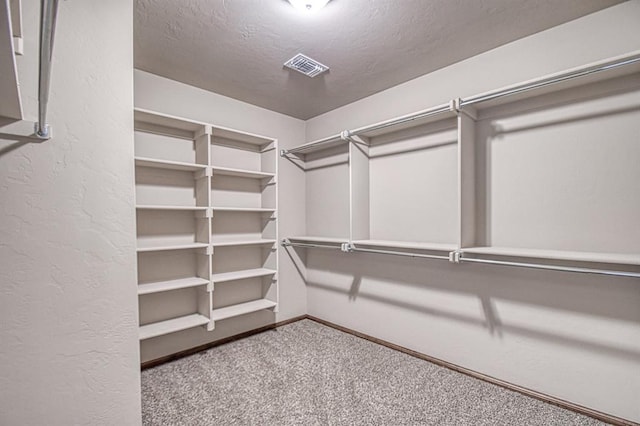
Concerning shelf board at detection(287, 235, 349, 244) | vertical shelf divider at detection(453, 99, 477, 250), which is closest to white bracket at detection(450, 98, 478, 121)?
vertical shelf divider at detection(453, 99, 477, 250)

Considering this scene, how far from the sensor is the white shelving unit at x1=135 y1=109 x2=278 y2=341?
2.39 m

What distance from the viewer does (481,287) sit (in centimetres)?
215

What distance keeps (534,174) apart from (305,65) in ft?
5.99

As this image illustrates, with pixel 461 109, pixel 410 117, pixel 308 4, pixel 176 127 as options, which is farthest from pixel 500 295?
pixel 176 127

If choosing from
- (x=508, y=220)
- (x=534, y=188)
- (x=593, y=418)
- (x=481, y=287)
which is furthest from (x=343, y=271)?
(x=593, y=418)

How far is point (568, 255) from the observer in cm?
164

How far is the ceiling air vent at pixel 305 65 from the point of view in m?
2.22

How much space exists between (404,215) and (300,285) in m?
1.56

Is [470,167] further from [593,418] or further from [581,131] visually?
[593,418]

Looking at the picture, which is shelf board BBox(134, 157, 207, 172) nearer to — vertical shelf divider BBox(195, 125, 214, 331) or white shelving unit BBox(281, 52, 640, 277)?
vertical shelf divider BBox(195, 125, 214, 331)

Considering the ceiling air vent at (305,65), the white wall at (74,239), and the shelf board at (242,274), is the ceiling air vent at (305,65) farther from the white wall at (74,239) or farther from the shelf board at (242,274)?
the shelf board at (242,274)

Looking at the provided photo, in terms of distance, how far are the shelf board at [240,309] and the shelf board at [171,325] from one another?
0.12 metres

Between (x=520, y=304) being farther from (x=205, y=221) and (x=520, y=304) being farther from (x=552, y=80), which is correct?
(x=205, y=221)

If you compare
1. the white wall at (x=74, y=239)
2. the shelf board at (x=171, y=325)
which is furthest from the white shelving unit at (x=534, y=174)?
the white wall at (x=74, y=239)
